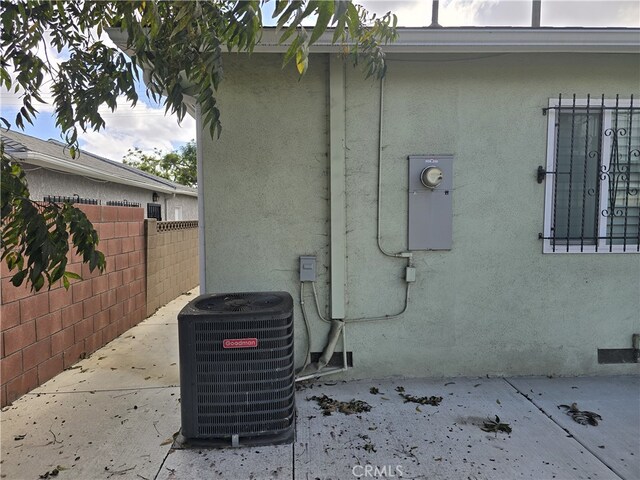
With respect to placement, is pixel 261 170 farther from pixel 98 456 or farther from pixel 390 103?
pixel 98 456

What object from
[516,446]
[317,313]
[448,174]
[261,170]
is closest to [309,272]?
[317,313]

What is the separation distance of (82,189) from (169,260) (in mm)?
2560

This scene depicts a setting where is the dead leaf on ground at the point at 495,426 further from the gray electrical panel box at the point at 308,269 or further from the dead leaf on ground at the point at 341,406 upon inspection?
the gray electrical panel box at the point at 308,269

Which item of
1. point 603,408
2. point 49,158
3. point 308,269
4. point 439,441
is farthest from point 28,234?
point 49,158

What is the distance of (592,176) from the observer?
3.65 metres

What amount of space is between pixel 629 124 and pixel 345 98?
2.63 metres

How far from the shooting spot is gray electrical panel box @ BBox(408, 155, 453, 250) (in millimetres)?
3541

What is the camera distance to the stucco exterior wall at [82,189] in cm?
647

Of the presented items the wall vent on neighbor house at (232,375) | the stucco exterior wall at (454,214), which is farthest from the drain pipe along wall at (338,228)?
the wall vent on neighbor house at (232,375)

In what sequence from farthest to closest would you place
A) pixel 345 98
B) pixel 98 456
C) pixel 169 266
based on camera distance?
pixel 169 266 → pixel 345 98 → pixel 98 456

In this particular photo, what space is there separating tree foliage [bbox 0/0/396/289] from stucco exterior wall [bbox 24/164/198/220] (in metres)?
4.74

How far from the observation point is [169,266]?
23.0 ft

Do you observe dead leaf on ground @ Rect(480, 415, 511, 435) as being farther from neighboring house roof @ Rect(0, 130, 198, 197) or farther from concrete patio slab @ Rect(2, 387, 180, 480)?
neighboring house roof @ Rect(0, 130, 198, 197)

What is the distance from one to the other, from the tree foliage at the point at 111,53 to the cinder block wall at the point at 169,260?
3640 mm
